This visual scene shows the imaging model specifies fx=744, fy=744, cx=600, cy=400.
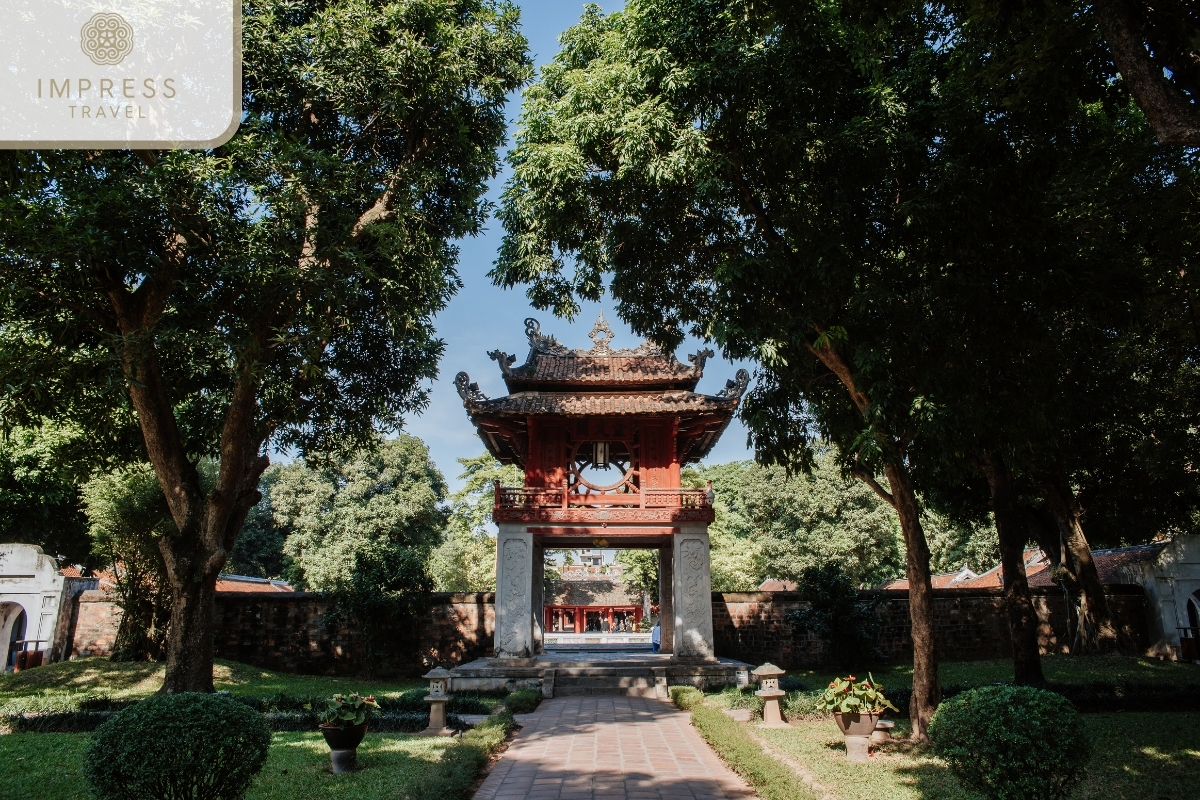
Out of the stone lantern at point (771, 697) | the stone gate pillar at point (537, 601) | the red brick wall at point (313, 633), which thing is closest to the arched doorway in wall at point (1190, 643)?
the stone lantern at point (771, 697)

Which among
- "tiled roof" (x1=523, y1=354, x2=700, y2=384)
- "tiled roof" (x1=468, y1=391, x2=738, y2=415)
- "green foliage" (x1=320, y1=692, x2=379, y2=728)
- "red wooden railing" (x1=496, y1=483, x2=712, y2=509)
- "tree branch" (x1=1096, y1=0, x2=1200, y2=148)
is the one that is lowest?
"green foliage" (x1=320, y1=692, x2=379, y2=728)

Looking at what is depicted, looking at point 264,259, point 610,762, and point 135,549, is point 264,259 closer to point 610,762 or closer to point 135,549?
point 610,762

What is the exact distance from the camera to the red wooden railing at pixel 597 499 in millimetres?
15773

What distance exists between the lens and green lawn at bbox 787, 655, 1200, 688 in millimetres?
13469

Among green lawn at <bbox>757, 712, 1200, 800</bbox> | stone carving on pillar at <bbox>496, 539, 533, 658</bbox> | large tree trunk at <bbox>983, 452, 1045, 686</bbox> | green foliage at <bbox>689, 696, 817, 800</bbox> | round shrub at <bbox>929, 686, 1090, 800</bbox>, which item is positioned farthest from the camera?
stone carving on pillar at <bbox>496, 539, 533, 658</bbox>

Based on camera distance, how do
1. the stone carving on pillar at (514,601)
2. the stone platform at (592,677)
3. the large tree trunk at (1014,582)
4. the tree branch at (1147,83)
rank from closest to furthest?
the tree branch at (1147,83)
the large tree trunk at (1014,582)
the stone platform at (592,677)
the stone carving on pillar at (514,601)

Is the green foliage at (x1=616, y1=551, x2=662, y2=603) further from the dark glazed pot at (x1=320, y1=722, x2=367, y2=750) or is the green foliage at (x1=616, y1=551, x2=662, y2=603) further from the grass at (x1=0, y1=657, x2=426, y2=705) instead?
the dark glazed pot at (x1=320, y1=722, x2=367, y2=750)

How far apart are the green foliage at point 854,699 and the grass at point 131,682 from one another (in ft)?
31.1

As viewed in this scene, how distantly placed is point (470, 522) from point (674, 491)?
49.8 feet

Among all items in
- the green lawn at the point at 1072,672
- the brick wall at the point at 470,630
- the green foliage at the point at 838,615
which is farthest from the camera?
the brick wall at the point at 470,630

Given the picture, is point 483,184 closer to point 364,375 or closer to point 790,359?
point 364,375

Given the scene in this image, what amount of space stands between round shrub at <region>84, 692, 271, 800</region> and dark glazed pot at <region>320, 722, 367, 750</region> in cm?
256

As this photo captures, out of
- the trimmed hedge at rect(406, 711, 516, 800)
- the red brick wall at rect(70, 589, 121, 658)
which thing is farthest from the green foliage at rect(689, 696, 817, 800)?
the red brick wall at rect(70, 589, 121, 658)

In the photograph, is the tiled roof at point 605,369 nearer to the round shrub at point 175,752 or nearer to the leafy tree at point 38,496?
the leafy tree at point 38,496
